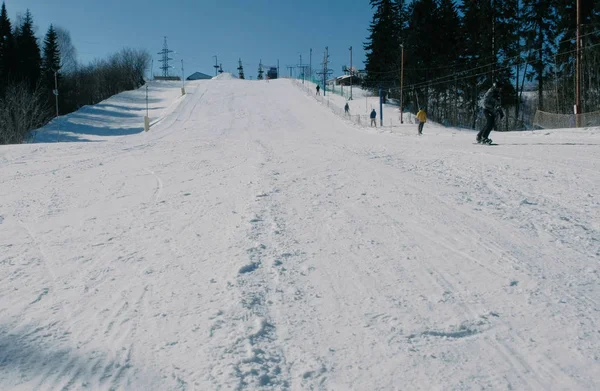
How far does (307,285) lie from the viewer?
3.43 metres

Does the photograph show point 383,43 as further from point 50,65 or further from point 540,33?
point 50,65

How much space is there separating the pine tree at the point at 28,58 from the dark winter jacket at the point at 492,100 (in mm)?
51469

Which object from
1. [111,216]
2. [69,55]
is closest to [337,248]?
[111,216]

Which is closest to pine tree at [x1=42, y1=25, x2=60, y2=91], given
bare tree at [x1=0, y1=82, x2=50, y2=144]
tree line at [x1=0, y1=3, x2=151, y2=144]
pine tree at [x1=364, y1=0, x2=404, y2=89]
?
tree line at [x1=0, y1=3, x2=151, y2=144]

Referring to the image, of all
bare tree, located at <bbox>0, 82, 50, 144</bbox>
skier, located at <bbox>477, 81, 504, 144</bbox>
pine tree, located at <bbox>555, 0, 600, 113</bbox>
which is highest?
pine tree, located at <bbox>555, 0, 600, 113</bbox>

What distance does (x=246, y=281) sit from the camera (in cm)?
351

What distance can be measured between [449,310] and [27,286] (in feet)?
10.2

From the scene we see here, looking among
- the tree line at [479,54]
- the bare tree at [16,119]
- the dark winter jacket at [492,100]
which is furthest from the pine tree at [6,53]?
the dark winter jacket at [492,100]

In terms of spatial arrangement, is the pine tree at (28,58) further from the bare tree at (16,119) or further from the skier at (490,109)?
the skier at (490,109)

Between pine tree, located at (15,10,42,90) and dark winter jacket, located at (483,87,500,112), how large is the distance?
51469 millimetres

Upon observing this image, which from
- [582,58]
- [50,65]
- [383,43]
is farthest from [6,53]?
[582,58]

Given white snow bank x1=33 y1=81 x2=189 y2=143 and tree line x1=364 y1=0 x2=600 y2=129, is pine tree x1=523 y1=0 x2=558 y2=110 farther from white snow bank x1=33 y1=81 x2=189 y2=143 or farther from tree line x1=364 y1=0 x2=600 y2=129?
white snow bank x1=33 y1=81 x2=189 y2=143

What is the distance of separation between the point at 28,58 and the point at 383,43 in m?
42.9

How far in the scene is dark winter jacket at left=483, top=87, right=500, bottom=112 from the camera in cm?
1323
